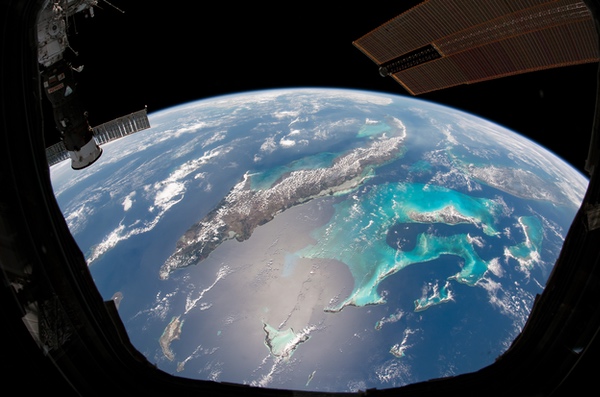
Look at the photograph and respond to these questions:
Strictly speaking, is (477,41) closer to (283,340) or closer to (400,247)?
(400,247)

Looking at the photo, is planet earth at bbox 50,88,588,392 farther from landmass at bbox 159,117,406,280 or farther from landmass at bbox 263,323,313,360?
landmass at bbox 159,117,406,280

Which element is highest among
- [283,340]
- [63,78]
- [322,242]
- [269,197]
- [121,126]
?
[63,78]

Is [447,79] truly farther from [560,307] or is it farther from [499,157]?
[499,157]

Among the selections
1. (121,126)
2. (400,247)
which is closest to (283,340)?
(400,247)

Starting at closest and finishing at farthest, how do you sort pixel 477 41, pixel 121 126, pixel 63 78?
pixel 63 78
pixel 121 126
pixel 477 41

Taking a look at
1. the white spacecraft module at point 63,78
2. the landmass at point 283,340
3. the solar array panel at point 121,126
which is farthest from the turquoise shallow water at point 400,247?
the white spacecraft module at point 63,78

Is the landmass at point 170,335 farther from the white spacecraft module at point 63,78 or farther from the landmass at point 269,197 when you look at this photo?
the white spacecraft module at point 63,78

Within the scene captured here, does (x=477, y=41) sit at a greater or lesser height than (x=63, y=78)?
lesser
